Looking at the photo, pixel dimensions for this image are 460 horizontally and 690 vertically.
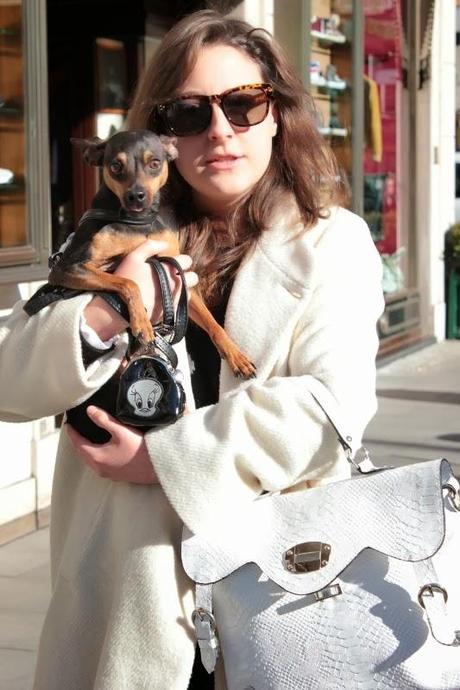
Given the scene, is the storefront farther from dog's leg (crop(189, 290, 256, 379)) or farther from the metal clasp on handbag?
the metal clasp on handbag

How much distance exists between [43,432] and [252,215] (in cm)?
406

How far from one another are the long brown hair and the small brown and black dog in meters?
0.08

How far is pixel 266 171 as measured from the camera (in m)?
2.67

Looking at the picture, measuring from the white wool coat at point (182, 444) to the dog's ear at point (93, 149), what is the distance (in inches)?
15.9

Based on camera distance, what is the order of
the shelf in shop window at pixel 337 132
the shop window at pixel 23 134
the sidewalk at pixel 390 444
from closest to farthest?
the sidewalk at pixel 390 444, the shop window at pixel 23 134, the shelf in shop window at pixel 337 132

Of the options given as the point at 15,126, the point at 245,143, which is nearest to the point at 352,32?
the point at 15,126

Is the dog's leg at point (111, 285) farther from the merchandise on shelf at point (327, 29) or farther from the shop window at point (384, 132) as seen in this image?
the shop window at point (384, 132)

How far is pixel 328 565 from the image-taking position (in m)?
2.16

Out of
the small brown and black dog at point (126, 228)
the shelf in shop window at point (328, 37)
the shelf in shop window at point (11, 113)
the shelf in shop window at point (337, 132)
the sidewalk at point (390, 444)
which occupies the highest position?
the shelf in shop window at point (328, 37)

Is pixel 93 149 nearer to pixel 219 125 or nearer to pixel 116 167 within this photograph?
pixel 116 167

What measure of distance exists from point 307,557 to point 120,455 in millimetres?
411

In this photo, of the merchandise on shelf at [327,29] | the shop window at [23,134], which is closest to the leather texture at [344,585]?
the shop window at [23,134]

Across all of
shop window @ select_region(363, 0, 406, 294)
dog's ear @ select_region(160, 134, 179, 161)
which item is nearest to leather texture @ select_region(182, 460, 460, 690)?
dog's ear @ select_region(160, 134, 179, 161)

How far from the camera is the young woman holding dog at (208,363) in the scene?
7.62 ft
